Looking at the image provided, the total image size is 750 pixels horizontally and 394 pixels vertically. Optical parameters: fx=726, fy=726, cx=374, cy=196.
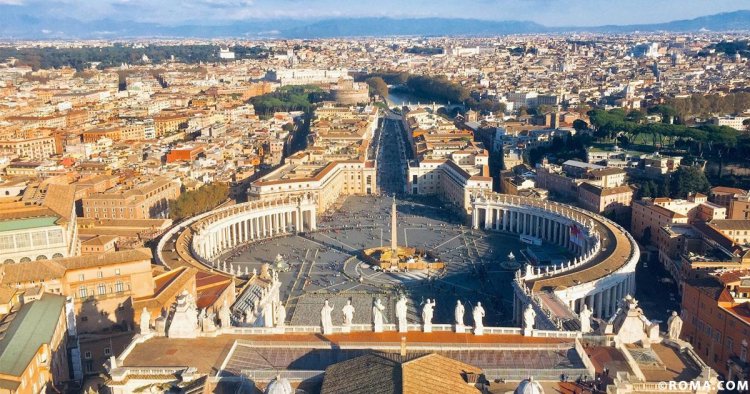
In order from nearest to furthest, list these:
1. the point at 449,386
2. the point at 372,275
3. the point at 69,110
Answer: the point at 449,386
the point at 372,275
the point at 69,110

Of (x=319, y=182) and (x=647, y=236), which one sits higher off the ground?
(x=319, y=182)

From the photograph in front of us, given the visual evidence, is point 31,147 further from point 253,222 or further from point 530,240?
point 530,240

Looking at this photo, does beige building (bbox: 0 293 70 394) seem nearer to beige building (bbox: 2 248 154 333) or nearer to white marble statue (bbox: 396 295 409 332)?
beige building (bbox: 2 248 154 333)

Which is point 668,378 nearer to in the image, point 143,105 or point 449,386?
point 449,386

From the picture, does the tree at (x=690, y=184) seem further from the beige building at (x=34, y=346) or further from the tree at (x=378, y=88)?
the tree at (x=378, y=88)

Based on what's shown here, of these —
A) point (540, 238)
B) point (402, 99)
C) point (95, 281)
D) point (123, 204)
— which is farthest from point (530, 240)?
point (402, 99)

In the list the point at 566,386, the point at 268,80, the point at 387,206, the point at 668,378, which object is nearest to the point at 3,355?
the point at 566,386

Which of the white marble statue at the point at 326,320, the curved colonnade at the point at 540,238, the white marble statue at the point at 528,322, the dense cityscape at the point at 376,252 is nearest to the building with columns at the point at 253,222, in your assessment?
the curved colonnade at the point at 540,238
